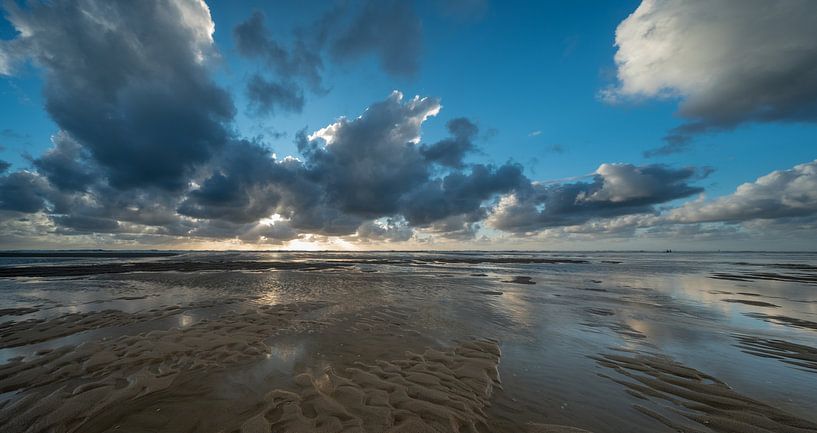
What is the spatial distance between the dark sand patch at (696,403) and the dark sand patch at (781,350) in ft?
13.5

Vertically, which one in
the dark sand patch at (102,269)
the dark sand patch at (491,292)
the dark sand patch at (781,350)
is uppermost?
the dark sand patch at (102,269)

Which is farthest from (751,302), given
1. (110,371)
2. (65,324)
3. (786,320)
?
(65,324)

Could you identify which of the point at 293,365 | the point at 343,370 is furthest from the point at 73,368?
the point at 343,370

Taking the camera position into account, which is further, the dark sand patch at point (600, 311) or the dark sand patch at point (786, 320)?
the dark sand patch at point (600, 311)

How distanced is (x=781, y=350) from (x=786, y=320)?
24.4ft

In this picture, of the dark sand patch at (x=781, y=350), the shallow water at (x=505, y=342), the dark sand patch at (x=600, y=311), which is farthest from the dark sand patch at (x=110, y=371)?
the dark sand patch at (x=781, y=350)

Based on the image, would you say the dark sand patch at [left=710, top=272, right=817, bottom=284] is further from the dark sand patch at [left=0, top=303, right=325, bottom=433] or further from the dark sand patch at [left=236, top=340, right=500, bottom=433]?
the dark sand patch at [left=0, top=303, right=325, bottom=433]

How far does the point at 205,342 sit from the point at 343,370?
5.55m

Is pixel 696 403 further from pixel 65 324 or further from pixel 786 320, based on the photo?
pixel 65 324

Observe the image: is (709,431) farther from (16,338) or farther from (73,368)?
(16,338)

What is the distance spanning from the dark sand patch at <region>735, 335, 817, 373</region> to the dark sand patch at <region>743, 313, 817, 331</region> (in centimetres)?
476

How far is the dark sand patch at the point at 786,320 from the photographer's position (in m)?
13.6

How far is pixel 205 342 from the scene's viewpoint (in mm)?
9922

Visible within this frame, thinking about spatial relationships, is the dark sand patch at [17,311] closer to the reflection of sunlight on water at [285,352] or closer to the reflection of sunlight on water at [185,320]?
the reflection of sunlight on water at [185,320]
